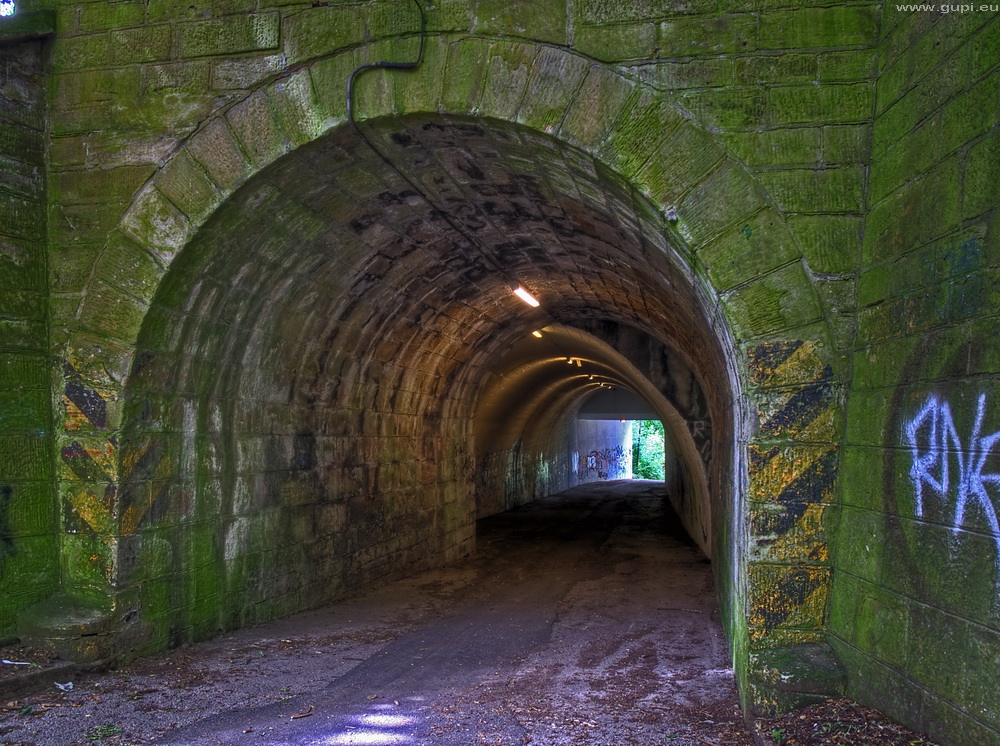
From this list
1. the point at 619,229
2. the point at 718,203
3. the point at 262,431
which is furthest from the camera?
the point at 262,431

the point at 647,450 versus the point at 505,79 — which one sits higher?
the point at 505,79

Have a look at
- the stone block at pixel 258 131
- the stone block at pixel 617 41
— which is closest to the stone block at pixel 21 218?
the stone block at pixel 258 131

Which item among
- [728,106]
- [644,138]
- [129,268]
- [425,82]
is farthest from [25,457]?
[728,106]

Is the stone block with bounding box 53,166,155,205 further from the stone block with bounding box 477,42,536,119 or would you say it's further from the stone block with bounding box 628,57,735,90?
the stone block with bounding box 628,57,735,90

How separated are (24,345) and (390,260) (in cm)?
338

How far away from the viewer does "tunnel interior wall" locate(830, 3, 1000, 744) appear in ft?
11.2

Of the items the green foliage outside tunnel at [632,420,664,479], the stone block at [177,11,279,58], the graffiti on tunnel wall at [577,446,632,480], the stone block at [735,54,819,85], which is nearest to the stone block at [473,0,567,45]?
the stone block at [735,54,819,85]

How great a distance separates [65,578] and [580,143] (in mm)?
4921

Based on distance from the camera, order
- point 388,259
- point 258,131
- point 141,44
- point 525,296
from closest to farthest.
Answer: point 258,131
point 141,44
point 388,259
point 525,296

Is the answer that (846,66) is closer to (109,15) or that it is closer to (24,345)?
(109,15)

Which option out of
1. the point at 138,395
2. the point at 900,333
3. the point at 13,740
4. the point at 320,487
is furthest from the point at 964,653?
the point at 320,487

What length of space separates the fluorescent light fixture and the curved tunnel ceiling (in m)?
0.15

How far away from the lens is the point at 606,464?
135 ft

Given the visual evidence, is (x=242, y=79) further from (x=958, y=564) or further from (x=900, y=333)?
(x=958, y=564)
